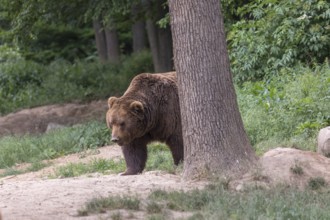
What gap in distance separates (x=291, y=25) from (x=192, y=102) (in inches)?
244

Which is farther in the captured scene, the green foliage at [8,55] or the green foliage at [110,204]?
the green foliage at [8,55]

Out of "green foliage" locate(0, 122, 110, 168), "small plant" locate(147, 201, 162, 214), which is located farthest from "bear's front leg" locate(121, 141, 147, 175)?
"green foliage" locate(0, 122, 110, 168)

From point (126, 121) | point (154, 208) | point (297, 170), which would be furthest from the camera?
point (126, 121)

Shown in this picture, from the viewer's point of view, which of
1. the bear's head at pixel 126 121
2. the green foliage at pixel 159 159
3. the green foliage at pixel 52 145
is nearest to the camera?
the bear's head at pixel 126 121

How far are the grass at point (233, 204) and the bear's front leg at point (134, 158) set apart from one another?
2221 millimetres

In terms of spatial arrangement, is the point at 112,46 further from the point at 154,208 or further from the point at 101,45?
the point at 154,208

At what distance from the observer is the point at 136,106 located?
10820mm

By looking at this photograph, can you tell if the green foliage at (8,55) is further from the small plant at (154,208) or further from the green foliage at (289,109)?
the small plant at (154,208)

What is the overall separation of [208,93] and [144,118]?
1843 millimetres

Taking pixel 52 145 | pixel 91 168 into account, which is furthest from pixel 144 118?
pixel 52 145

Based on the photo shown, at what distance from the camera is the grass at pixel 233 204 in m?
7.54

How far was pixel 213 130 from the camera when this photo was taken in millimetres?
9258

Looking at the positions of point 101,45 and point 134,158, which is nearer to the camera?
point 134,158

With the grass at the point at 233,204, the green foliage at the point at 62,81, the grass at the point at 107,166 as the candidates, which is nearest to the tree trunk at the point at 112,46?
the green foliage at the point at 62,81
